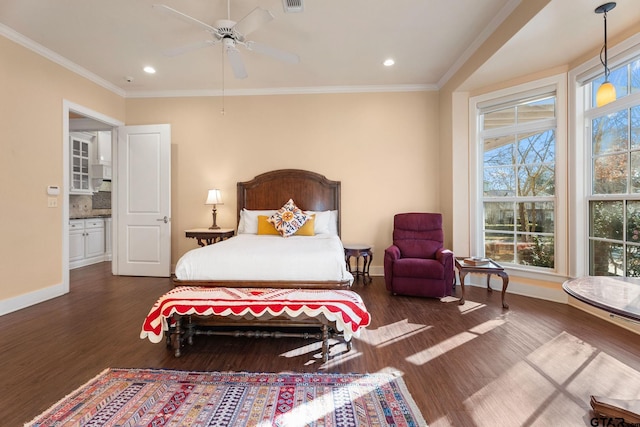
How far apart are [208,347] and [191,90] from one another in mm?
4195

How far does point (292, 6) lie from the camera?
2.67m

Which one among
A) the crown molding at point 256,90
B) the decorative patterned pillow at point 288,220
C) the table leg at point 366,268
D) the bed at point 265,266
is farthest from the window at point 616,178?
the decorative patterned pillow at point 288,220

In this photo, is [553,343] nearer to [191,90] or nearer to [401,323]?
[401,323]

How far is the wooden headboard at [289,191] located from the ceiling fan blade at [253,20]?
7.86ft

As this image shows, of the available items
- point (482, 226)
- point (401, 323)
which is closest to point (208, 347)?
point (401, 323)

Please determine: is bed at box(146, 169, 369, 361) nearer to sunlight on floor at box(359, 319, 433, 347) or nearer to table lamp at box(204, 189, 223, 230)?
sunlight on floor at box(359, 319, 433, 347)

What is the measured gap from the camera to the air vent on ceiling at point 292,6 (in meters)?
2.62

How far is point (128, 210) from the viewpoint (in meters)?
4.73

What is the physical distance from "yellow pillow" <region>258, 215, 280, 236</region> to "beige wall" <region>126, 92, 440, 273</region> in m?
0.77

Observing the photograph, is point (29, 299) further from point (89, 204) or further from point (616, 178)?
point (616, 178)

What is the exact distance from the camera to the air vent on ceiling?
8.60ft

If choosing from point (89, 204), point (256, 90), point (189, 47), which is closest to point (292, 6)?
point (189, 47)

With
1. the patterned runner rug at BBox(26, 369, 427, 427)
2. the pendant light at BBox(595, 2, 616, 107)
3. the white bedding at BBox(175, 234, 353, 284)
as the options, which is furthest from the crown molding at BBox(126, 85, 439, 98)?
the patterned runner rug at BBox(26, 369, 427, 427)

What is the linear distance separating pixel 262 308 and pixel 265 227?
2.20 metres
